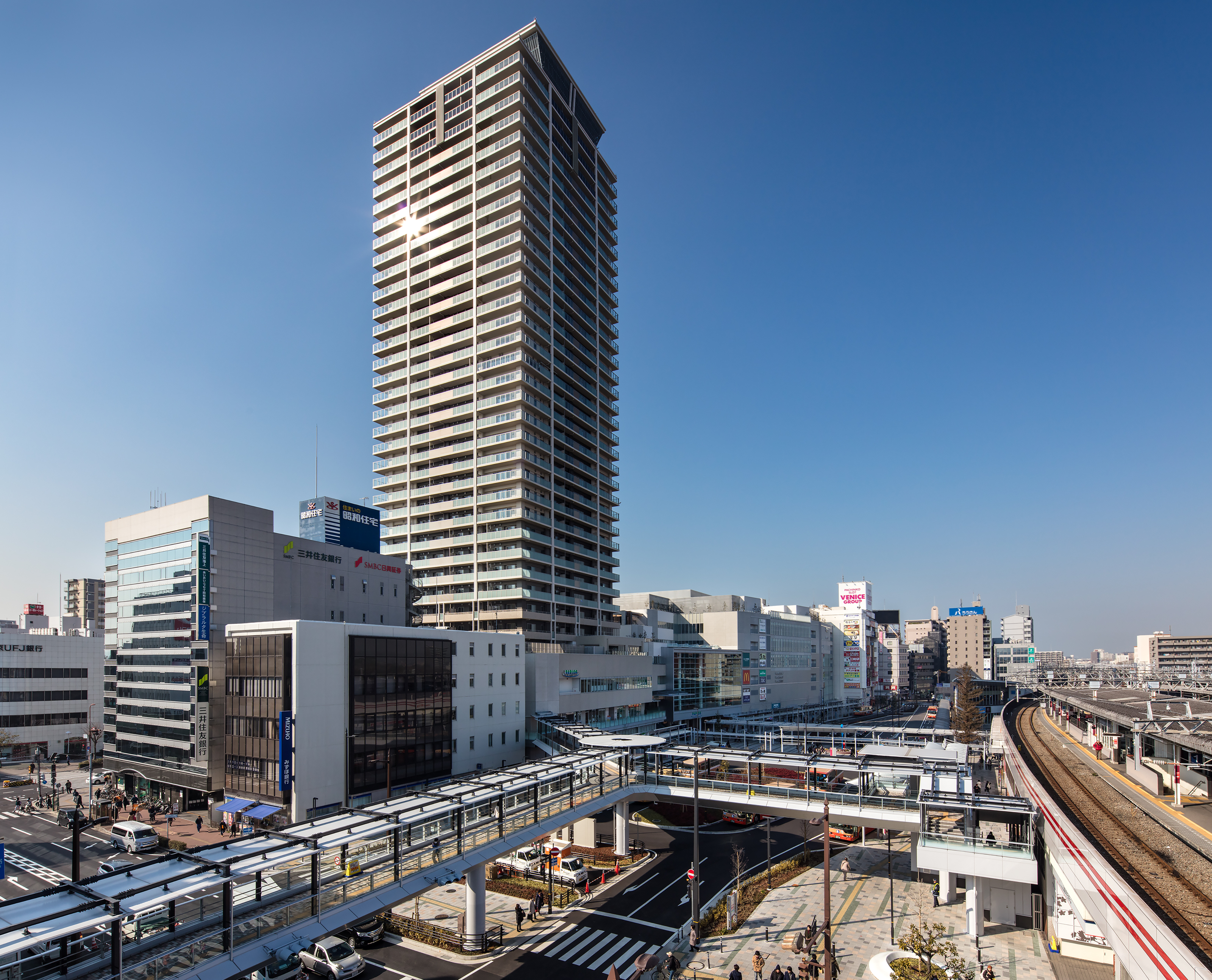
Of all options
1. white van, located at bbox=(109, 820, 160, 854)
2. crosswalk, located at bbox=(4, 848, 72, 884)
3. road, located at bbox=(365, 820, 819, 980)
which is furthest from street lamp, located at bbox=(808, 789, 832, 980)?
white van, located at bbox=(109, 820, 160, 854)

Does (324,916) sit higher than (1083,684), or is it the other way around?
(324,916)

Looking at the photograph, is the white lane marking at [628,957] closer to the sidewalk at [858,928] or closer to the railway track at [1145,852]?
the sidewalk at [858,928]

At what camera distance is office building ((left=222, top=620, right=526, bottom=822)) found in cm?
5069

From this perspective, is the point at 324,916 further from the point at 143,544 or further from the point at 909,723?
the point at 909,723

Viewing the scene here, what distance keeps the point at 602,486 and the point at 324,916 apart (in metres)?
96.9

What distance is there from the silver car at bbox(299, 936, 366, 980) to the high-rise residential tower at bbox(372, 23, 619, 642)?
64.0m

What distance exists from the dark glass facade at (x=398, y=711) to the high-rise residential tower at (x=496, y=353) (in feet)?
113

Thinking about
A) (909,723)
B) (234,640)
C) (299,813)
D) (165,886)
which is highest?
(234,640)

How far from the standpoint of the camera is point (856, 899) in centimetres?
4116

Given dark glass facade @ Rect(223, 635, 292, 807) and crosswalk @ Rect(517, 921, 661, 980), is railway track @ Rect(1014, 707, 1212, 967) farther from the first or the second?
dark glass facade @ Rect(223, 635, 292, 807)

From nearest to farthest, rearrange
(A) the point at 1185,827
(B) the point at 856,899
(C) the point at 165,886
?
(C) the point at 165,886, (A) the point at 1185,827, (B) the point at 856,899

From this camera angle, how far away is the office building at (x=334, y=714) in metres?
50.7

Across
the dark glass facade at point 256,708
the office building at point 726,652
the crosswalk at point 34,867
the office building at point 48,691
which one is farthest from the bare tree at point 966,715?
the office building at point 48,691

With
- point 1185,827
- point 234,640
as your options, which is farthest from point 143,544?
point 1185,827
